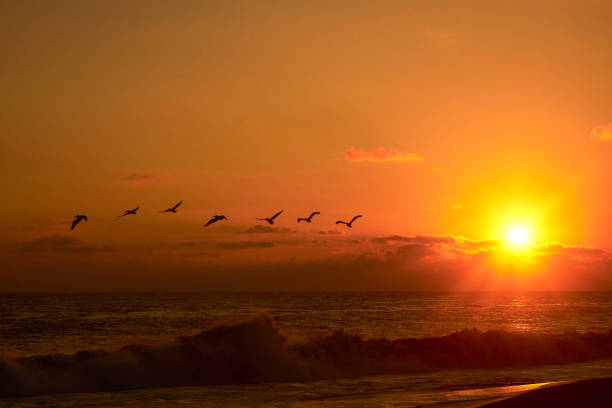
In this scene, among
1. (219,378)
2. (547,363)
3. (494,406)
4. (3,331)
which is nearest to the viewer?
(494,406)

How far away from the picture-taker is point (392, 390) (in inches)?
830

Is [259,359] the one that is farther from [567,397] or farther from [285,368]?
[567,397]

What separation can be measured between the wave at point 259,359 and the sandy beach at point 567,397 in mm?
10489

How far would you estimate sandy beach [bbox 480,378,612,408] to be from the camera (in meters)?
16.4

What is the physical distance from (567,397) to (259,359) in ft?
44.6

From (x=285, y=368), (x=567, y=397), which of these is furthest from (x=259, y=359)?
(x=567, y=397)

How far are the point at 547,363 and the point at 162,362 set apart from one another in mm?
18546

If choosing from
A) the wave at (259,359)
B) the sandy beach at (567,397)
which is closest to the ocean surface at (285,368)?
the wave at (259,359)

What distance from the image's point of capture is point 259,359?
27312mm

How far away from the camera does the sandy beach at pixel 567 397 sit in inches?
645

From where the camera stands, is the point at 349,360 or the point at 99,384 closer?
the point at 99,384

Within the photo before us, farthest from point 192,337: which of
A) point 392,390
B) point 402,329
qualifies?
point 402,329

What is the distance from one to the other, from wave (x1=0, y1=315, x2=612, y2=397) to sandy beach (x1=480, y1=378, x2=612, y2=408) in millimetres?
10489

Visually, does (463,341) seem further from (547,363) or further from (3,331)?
(3,331)
